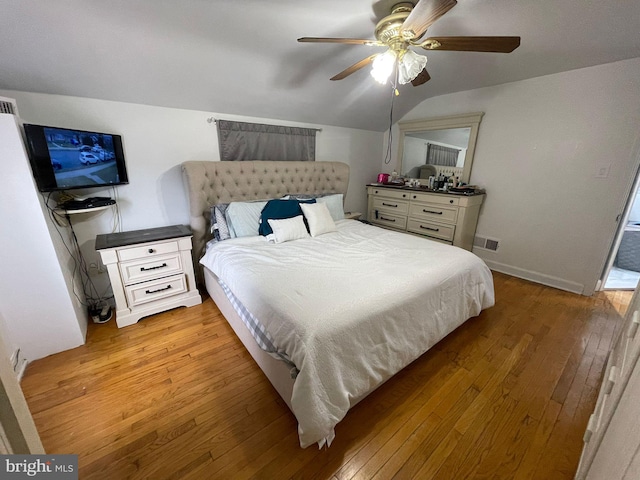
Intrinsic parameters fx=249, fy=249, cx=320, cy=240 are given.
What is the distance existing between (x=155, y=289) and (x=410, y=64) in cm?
263

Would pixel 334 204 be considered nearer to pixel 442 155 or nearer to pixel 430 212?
pixel 430 212

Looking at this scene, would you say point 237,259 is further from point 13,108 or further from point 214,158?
point 13,108

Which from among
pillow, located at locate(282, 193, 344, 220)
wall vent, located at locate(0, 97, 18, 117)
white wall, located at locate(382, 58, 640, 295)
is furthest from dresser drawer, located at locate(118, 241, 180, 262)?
white wall, located at locate(382, 58, 640, 295)

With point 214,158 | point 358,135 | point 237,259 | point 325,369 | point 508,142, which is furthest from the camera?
point 358,135

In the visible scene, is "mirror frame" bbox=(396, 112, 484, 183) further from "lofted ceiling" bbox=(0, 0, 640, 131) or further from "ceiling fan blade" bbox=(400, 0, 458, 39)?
"ceiling fan blade" bbox=(400, 0, 458, 39)

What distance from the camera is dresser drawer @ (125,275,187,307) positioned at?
2125 millimetres

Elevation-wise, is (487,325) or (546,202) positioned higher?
(546,202)

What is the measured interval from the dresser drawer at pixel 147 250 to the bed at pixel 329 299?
0.29 meters

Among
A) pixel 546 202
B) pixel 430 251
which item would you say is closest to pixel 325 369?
pixel 430 251

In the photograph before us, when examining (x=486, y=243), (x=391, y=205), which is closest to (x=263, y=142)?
(x=391, y=205)

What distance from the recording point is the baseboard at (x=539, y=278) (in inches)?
109

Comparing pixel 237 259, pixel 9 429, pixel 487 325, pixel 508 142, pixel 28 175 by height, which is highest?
pixel 508 142

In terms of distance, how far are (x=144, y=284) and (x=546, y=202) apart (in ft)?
13.8

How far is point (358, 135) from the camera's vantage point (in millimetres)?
3943
